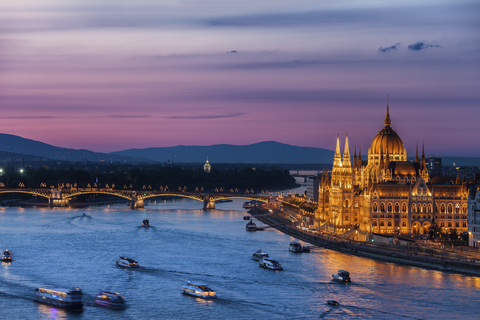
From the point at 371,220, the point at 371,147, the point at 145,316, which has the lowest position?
the point at 145,316

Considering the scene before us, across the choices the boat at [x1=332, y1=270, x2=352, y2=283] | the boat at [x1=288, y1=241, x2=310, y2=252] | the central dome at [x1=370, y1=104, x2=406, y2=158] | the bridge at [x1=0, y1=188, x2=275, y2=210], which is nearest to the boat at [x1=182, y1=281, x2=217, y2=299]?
the boat at [x1=332, y1=270, x2=352, y2=283]

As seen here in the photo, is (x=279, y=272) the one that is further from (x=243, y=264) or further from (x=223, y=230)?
(x=223, y=230)

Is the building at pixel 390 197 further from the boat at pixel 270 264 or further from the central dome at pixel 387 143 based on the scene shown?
the boat at pixel 270 264

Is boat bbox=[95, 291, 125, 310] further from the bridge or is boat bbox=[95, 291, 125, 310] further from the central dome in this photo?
the bridge

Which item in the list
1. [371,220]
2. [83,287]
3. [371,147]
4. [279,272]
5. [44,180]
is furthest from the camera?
[44,180]

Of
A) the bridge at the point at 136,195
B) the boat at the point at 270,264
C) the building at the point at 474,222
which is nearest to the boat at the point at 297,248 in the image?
the boat at the point at 270,264

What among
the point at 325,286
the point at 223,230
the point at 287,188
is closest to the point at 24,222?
the point at 223,230

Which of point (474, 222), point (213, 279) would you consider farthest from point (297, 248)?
point (213, 279)
